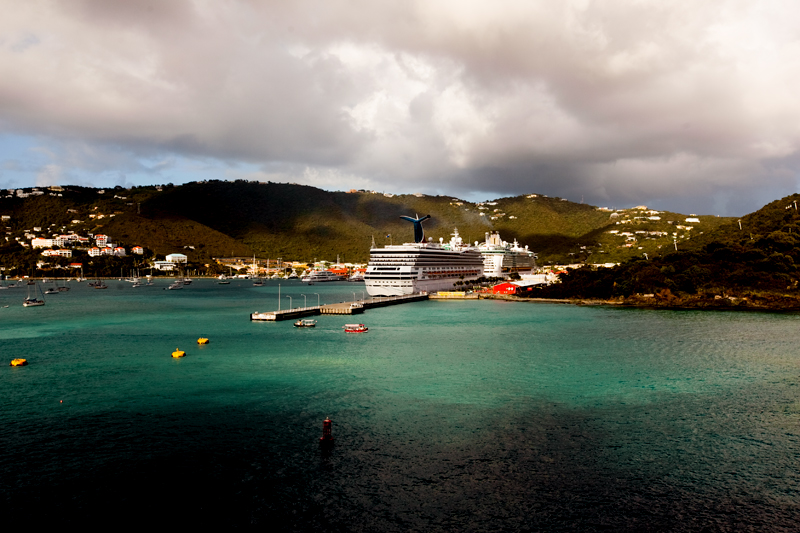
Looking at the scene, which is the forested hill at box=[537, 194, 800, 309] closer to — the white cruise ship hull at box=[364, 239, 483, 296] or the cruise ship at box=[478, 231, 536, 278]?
the white cruise ship hull at box=[364, 239, 483, 296]

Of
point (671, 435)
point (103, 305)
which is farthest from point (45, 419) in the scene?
point (103, 305)

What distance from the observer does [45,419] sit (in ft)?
84.2

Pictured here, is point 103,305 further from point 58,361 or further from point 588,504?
point 588,504

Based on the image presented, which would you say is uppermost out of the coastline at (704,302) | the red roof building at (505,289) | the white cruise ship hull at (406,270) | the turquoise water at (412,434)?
the white cruise ship hull at (406,270)

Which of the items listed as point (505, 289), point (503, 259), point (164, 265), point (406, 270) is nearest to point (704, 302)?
point (505, 289)

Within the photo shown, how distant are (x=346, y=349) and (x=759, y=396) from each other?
30.1 metres

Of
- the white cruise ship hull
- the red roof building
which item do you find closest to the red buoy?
the white cruise ship hull

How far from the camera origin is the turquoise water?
17.3 m

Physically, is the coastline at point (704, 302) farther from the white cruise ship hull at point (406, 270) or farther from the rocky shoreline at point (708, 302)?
the white cruise ship hull at point (406, 270)

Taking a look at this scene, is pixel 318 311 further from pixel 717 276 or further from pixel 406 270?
pixel 717 276

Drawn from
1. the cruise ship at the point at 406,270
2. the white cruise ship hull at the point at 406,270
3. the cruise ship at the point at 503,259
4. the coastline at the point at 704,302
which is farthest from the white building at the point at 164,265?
the coastline at the point at 704,302

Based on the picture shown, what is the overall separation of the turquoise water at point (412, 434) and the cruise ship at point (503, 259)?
110432mm

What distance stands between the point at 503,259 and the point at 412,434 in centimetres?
14964

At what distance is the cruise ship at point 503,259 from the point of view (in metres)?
159
